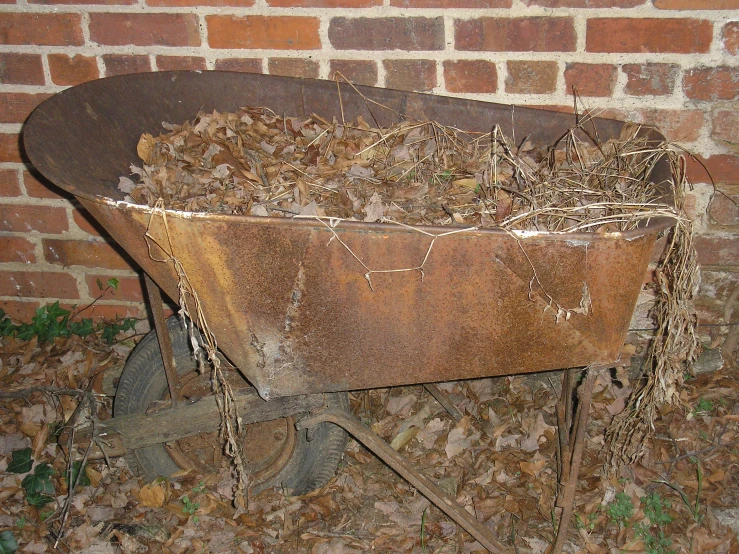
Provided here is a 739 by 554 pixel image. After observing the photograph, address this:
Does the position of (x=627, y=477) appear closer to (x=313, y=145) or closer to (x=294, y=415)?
(x=294, y=415)

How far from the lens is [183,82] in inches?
85.6

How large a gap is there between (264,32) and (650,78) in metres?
1.30

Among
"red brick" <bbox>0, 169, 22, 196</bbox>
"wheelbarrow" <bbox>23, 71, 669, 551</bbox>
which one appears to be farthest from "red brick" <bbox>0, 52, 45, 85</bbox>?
"wheelbarrow" <bbox>23, 71, 669, 551</bbox>

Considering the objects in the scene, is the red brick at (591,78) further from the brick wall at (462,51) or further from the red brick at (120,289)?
the red brick at (120,289)

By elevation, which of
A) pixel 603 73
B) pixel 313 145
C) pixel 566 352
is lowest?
pixel 566 352

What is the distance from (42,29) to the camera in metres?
2.36

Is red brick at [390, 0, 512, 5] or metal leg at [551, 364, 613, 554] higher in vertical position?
red brick at [390, 0, 512, 5]

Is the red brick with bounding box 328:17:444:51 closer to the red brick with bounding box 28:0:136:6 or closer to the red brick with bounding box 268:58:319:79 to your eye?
the red brick with bounding box 268:58:319:79

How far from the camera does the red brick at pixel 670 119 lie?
2.23 metres

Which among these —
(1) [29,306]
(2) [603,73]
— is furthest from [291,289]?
(1) [29,306]

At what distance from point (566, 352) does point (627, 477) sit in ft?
2.90

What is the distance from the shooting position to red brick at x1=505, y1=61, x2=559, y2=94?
87.2 inches

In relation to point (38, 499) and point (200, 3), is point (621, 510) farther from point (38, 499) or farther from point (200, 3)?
point (200, 3)

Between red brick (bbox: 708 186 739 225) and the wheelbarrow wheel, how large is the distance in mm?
1460
